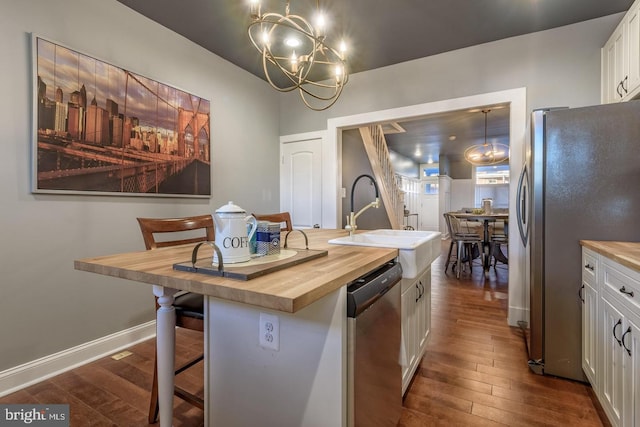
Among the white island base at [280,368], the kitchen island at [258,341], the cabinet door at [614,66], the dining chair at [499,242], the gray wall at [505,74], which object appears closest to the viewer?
the kitchen island at [258,341]

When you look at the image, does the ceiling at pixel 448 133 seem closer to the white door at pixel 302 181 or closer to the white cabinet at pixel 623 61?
the white door at pixel 302 181

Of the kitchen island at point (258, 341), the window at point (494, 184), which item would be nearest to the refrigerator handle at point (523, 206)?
the kitchen island at point (258, 341)

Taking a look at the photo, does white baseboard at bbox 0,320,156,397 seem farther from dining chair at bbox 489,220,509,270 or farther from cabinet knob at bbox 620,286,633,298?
dining chair at bbox 489,220,509,270

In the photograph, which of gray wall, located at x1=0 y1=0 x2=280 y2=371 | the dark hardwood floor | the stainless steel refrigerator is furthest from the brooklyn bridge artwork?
the stainless steel refrigerator

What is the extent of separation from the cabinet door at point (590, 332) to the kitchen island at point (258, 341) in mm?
1319

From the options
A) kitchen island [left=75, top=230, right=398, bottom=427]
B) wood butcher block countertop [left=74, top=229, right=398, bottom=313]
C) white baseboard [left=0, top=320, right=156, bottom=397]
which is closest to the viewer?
wood butcher block countertop [left=74, top=229, right=398, bottom=313]

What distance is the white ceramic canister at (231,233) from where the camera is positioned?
1.00 m

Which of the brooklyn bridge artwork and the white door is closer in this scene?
the brooklyn bridge artwork

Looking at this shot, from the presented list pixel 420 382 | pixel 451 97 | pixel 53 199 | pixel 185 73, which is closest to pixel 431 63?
pixel 451 97

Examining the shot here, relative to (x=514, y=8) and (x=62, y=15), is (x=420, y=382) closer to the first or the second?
(x=514, y=8)

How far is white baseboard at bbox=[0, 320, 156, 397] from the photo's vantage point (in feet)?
5.96

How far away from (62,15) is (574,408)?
3.87 meters

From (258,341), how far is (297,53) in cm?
278

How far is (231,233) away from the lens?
1.01 m
